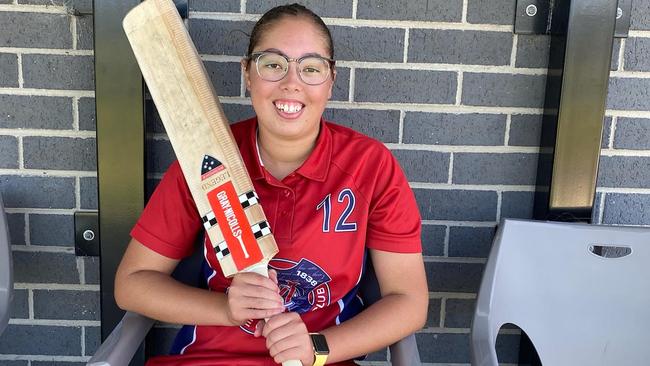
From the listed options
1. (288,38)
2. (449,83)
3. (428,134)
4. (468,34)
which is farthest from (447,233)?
(288,38)

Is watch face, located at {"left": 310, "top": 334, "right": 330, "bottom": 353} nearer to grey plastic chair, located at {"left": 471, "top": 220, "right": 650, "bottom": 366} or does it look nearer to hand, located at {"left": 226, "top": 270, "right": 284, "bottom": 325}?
hand, located at {"left": 226, "top": 270, "right": 284, "bottom": 325}

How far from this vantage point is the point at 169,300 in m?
1.76

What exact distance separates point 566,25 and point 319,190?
41.2 inches

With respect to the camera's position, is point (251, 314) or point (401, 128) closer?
point (251, 314)

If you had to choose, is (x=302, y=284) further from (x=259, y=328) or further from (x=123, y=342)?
(x=123, y=342)

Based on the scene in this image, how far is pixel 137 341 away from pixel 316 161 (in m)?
0.71

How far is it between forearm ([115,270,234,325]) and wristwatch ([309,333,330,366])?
9.4 inches

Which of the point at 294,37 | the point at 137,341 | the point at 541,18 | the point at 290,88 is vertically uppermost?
the point at 541,18

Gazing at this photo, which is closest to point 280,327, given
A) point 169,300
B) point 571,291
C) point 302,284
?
point 302,284

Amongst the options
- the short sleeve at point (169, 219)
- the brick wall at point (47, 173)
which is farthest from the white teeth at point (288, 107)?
the brick wall at point (47, 173)

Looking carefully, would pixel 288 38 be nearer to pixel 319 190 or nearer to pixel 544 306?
pixel 319 190

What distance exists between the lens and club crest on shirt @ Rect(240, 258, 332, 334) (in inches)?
70.8

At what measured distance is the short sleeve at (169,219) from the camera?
5.95ft

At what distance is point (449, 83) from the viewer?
7.52ft
